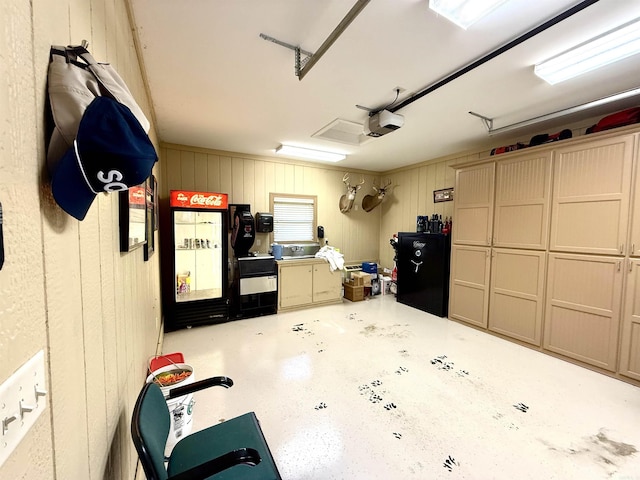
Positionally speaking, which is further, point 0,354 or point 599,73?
point 599,73

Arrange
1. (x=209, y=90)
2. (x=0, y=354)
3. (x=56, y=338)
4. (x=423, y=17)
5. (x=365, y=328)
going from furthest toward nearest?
1. (x=365, y=328)
2. (x=209, y=90)
3. (x=423, y=17)
4. (x=56, y=338)
5. (x=0, y=354)

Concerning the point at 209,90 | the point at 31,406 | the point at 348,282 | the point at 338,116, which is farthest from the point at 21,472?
the point at 348,282

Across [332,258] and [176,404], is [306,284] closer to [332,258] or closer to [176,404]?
[332,258]

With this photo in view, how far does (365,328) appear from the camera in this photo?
3805 mm

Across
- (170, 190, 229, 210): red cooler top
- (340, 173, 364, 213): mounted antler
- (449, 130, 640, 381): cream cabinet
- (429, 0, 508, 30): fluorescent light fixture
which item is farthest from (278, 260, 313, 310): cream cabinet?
(429, 0, 508, 30): fluorescent light fixture

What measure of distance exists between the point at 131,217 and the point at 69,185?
84 cm

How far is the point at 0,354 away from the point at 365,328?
3756mm

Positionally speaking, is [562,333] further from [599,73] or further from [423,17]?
[423,17]

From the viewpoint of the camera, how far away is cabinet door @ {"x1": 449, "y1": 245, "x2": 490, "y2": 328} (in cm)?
374

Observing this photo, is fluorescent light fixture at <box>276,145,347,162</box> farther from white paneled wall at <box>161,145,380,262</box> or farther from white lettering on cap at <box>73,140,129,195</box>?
white lettering on cap at <box>73,140,129,195</box>

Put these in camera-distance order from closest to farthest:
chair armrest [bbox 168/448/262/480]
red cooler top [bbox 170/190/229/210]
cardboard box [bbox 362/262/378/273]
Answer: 1. chair armrest [bbox 168/448/262/480]
2. red cooler top [bbox 170/190/229/210]
3. cardboard box [bbox 362/262/378/273]

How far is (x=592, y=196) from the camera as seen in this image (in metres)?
2.76

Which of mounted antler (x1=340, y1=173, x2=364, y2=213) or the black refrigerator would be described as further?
mounted antler (x1=340, y1=173, x2=364, y2=213)

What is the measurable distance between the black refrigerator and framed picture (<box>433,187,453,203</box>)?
0.83 meters
